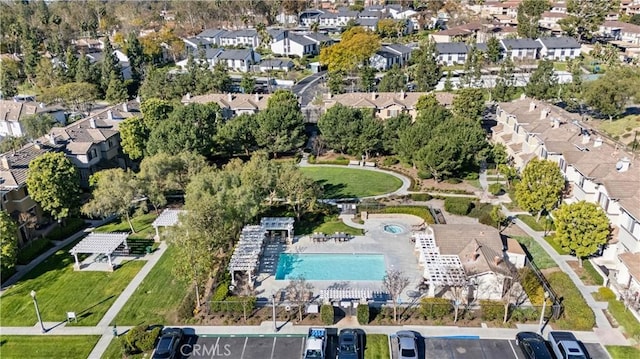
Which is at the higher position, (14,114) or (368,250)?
(14,114)

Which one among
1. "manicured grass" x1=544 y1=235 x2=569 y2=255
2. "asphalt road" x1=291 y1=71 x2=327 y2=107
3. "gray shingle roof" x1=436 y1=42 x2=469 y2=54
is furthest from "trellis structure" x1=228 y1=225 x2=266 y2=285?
"gray shingle roof" x1=436 y1=42 x2=469 y2=54

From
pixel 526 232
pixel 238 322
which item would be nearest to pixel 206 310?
pixel 238 322

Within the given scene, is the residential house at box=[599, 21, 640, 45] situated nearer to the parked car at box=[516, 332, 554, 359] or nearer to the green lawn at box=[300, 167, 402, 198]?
the green lawn at box=[300, 167, 402, 198]

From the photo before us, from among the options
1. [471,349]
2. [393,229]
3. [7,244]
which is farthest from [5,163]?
[471,349]

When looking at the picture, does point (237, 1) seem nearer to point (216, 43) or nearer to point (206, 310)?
point (216, 43)

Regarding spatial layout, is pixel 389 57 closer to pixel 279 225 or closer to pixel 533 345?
pixel 279 225
